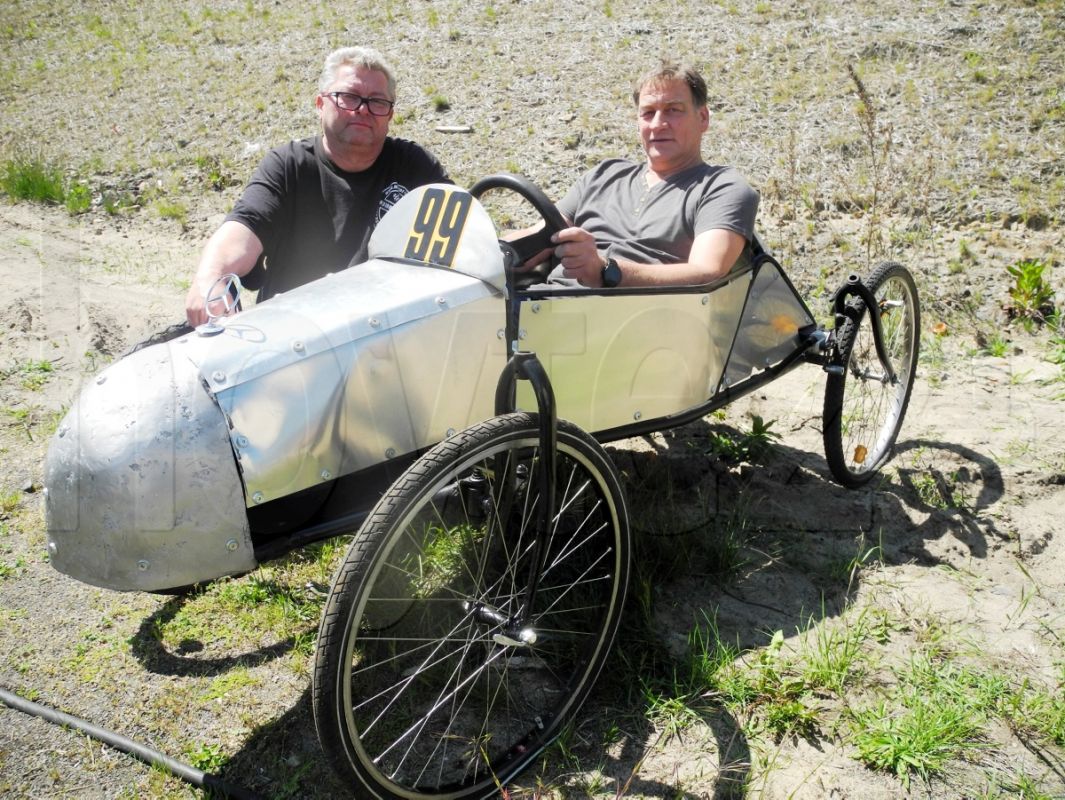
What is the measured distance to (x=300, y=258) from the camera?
371cm

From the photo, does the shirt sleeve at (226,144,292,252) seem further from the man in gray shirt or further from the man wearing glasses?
the man in gray shirt

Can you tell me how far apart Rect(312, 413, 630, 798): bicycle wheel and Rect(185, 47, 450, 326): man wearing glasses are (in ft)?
4.10

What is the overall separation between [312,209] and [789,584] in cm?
237

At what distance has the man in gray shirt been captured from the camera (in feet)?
10.5

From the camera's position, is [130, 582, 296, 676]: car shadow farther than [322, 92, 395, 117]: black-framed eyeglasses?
No

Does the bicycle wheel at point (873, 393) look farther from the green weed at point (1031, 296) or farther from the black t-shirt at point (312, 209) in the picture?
the black t-shirt at point (312, 209)

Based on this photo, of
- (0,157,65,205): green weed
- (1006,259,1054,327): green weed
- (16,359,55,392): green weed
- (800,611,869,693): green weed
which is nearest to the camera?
(800,611,869,693): green weed

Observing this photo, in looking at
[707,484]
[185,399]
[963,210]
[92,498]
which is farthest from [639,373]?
[963,210]

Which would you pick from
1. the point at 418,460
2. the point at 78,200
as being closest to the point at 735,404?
the point at 418,460

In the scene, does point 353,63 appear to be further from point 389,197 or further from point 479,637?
point 479,637

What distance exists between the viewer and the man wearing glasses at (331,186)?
3.61 metres

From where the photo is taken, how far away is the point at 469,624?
257 cm

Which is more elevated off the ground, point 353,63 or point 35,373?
point 353,63

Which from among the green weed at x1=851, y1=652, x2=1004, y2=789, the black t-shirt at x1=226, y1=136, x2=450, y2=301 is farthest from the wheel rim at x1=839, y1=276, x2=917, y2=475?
the black t-shirt at x1=226, y1=136, x2=450, y2=301
